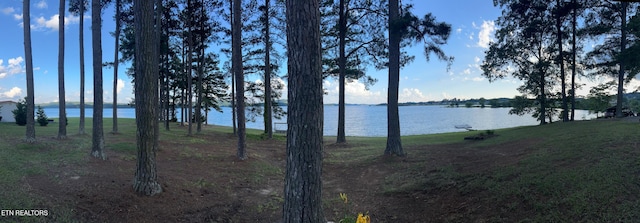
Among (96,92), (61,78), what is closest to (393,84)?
(96,92)

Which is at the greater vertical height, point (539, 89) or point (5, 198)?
point (539, 89)

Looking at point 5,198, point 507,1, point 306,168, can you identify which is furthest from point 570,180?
point 507,1

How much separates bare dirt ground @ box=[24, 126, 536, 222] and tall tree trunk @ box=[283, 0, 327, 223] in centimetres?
229

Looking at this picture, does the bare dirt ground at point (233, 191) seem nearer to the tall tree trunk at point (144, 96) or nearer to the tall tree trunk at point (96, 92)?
the tall tree trunk at point (144, 96)

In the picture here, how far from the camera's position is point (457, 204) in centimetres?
561

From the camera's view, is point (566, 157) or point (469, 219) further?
point (566, 157)

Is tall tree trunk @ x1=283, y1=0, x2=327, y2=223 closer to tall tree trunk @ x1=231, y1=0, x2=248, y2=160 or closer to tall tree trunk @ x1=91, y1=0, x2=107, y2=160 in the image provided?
tall tree trunk @ x1=91, y1=0, x2=107, y2=160

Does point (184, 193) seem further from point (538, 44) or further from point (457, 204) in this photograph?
point (538, 44)

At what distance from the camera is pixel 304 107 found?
143 inches

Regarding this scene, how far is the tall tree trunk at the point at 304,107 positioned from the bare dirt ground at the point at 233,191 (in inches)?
90.0

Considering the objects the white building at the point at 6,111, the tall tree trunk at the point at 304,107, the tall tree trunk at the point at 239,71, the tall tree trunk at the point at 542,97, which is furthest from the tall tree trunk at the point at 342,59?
the white building at the point at 6,111

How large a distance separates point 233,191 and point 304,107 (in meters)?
4.38

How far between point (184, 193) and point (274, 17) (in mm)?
14019

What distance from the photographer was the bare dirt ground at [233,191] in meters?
5.14
